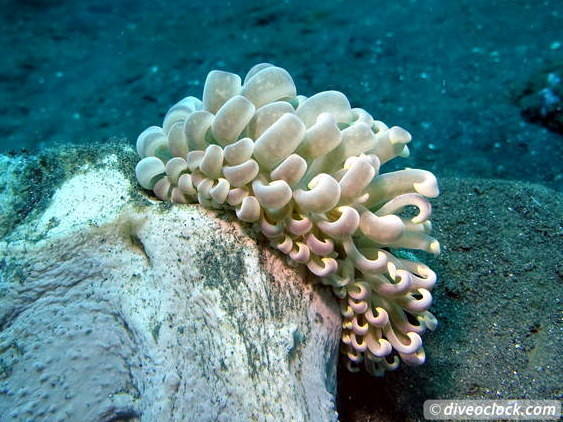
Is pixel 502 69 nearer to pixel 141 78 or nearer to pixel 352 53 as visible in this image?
pixel 352 53

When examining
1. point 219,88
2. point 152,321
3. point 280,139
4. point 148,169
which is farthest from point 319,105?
point 152,321

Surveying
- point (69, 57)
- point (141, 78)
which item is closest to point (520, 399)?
point (141, 78)

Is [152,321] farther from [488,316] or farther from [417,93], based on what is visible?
[417,93]

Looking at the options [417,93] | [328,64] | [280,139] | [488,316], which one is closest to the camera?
[280,139]

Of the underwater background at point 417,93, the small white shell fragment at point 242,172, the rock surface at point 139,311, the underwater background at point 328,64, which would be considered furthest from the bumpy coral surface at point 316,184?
the underwater background at point 328,64

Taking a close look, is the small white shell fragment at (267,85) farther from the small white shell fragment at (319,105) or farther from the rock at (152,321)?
the rock at (152,321)
